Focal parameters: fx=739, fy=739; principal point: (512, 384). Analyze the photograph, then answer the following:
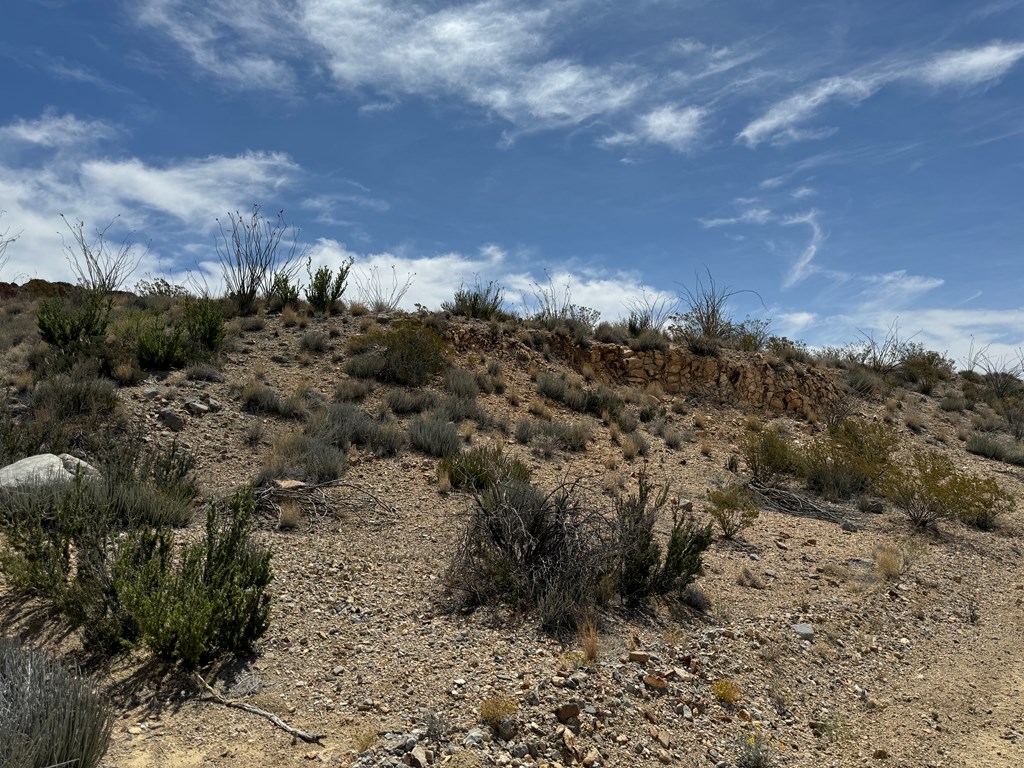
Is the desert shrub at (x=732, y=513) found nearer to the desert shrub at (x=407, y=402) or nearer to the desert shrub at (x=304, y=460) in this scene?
the desert shrub at (x=304, y=460)

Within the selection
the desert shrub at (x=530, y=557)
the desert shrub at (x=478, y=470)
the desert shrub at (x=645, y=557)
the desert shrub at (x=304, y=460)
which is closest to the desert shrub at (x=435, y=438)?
the desert shrub at (x=478, y=470)

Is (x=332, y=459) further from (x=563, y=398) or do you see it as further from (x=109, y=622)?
(x=563, y=398)

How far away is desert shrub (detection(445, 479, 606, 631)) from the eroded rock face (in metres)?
3.89

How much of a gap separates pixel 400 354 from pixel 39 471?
899 cm

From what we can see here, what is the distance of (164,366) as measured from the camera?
1359 cm

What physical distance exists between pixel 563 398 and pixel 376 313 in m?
5.78

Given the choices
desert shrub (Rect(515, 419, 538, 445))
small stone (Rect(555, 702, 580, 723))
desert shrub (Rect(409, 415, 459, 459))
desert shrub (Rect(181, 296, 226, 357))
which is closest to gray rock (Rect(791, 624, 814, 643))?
small stone (Rect(555, 702, 580, 723))

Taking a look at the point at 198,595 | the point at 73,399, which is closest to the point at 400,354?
the point at 73,399

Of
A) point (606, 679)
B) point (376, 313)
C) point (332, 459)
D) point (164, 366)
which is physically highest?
point (376, 313)

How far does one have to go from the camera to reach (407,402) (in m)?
14.3

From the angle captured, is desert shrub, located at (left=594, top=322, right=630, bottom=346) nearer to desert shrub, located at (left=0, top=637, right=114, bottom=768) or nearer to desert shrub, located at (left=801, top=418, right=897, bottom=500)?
desert shrub, located at (left=801, top=418, right=897, bottom=500)

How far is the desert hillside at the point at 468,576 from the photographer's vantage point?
15.7 ft

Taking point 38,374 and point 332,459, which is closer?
point 332,459

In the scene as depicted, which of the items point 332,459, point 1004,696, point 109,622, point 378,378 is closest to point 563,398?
point 378,378
